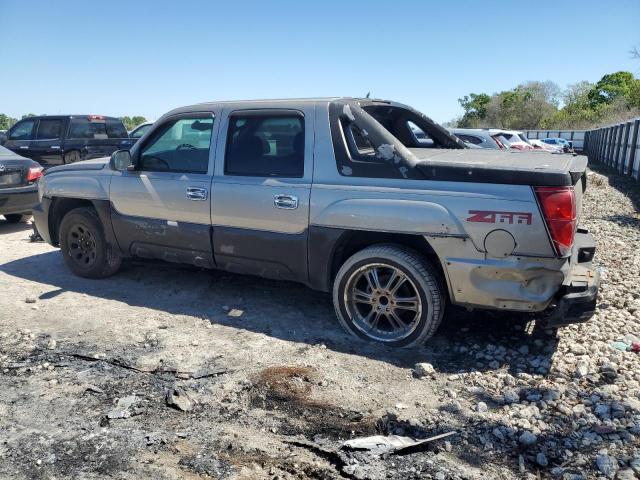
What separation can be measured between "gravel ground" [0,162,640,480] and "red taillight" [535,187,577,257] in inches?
38.5

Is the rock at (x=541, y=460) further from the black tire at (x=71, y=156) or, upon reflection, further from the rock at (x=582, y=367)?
the black tire at (x=71, y=156)

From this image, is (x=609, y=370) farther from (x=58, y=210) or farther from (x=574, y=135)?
(x=574, y=135)

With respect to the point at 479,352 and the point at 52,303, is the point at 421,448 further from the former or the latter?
the point at 52,303

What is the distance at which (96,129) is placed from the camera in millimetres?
14492

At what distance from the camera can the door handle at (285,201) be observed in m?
4.36

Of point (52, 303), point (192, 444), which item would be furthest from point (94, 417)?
point (52, 303)

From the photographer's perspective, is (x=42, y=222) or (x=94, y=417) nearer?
(x=94, y=417)

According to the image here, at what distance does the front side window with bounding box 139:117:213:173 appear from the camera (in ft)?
16.2

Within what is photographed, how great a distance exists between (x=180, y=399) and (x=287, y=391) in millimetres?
693

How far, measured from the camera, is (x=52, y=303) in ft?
17.3

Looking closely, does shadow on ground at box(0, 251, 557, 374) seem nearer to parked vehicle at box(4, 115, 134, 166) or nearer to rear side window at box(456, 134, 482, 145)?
parked vehicle at box(4, 115, 134, 166)

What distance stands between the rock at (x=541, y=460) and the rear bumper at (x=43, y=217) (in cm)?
555

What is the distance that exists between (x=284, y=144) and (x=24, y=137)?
1218cm

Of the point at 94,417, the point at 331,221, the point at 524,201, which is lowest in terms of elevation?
the point at 94,417
